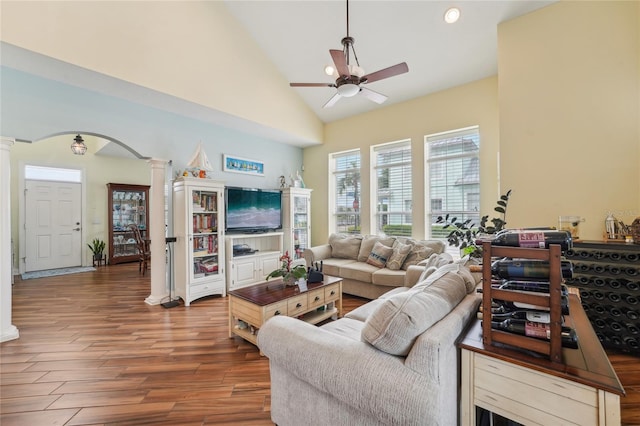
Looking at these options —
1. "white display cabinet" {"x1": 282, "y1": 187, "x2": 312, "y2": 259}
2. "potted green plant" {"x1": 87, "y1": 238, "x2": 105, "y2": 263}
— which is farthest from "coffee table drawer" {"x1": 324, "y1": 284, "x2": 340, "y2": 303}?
"potted green plant" {"x1": 87, "y1": 238, "x2": 105, "y2": 263}

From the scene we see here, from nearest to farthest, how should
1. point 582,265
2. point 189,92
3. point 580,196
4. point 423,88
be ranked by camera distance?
point 582,265 → point 580,196 → point 189,92 → point 423,88

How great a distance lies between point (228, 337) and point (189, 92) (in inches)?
117

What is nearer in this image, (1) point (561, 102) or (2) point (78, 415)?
(2) point (78, 415)

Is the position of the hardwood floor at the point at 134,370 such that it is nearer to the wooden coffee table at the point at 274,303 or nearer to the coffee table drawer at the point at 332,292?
the wooden coffee table at the point at 274,303

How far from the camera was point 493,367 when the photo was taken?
101cm

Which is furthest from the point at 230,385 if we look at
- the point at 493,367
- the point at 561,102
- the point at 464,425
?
the point at 561,102

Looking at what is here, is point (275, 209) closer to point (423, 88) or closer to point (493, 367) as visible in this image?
point (423, 88)

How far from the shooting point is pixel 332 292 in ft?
9.87

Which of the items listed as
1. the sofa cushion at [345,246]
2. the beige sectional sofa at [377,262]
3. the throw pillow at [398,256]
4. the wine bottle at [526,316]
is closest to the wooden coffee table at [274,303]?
the beige sectional sofa at [377,262]

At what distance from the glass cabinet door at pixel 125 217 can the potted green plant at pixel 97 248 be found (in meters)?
0.23

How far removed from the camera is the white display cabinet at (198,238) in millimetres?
3666

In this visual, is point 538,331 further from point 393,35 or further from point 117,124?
point 117,124

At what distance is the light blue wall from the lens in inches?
107

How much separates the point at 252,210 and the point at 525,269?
4132mm
